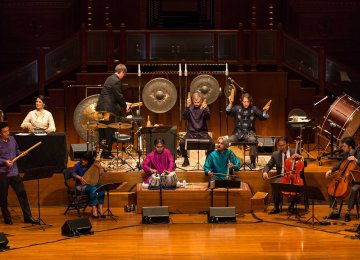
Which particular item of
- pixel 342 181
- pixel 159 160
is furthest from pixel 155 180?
pixel 342 181

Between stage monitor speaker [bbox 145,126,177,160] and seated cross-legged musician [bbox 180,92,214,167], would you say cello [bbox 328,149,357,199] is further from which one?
stage monitor speaker [bbox 145,126,177,160]

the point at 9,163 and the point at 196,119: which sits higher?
the point at 196,119

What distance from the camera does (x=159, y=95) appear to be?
16.6 metres

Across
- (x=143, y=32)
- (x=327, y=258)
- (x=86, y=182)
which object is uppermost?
(x=143, y=32)

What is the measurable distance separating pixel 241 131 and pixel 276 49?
9.97 ft

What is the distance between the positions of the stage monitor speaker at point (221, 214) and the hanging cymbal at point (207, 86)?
150 inches

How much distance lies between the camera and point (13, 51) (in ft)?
66.6

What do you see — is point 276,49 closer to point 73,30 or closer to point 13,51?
point 73,30

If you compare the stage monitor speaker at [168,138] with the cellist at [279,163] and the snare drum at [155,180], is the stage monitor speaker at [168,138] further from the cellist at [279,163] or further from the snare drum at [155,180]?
the cellist at [279,163]

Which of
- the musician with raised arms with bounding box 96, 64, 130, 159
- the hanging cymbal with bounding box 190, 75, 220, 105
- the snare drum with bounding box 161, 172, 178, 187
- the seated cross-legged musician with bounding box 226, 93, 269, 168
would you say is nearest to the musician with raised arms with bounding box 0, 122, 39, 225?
the snare drum with bounding box 161, 172, 178, 187

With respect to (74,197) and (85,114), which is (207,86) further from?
(74,197)

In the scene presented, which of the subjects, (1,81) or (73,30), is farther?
(73,30)

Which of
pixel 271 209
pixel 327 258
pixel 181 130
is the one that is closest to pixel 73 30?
pixel 181 130

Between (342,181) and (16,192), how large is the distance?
5.22 metres
